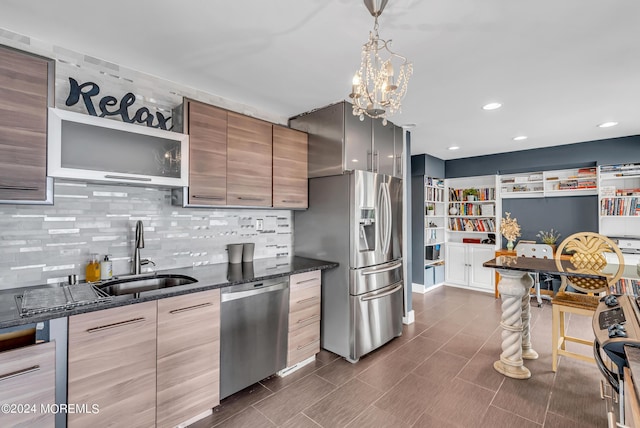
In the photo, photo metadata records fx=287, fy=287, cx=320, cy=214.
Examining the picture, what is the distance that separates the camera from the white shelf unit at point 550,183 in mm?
4484

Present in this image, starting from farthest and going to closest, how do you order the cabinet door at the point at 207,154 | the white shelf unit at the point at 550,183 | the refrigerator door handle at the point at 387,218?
the white shelf unit at the point at 550,183 < the refrigerator door handle at the point at 387,218 < the cabinet door at the point at 207,154

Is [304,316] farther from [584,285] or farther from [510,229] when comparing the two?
[510,229]

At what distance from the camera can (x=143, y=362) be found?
64.8 inches

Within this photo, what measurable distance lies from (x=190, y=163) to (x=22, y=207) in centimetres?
100

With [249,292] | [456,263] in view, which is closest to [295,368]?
[249,292]

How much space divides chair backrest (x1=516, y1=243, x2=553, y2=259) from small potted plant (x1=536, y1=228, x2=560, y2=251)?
4.03 feet

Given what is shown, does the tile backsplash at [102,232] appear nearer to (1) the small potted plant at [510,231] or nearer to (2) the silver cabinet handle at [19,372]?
(2) the silver cabinet handle at [19,372]

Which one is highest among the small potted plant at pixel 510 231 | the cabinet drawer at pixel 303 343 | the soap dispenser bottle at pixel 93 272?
the small potted plant at pixel 510 231

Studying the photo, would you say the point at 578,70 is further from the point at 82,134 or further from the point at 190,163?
the point at 82,134

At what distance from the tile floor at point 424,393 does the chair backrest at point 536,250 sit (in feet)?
3.34

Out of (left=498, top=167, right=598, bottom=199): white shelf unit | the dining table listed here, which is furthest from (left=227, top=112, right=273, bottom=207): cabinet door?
(left=498, top=167, right=598, bottom=199): white shelf unit

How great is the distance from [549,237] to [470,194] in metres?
1.43

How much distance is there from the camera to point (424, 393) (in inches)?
88.8

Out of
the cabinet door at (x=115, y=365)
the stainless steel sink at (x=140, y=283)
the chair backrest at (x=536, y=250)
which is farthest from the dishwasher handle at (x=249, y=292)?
the chair backrest at (x=536, y=250)
